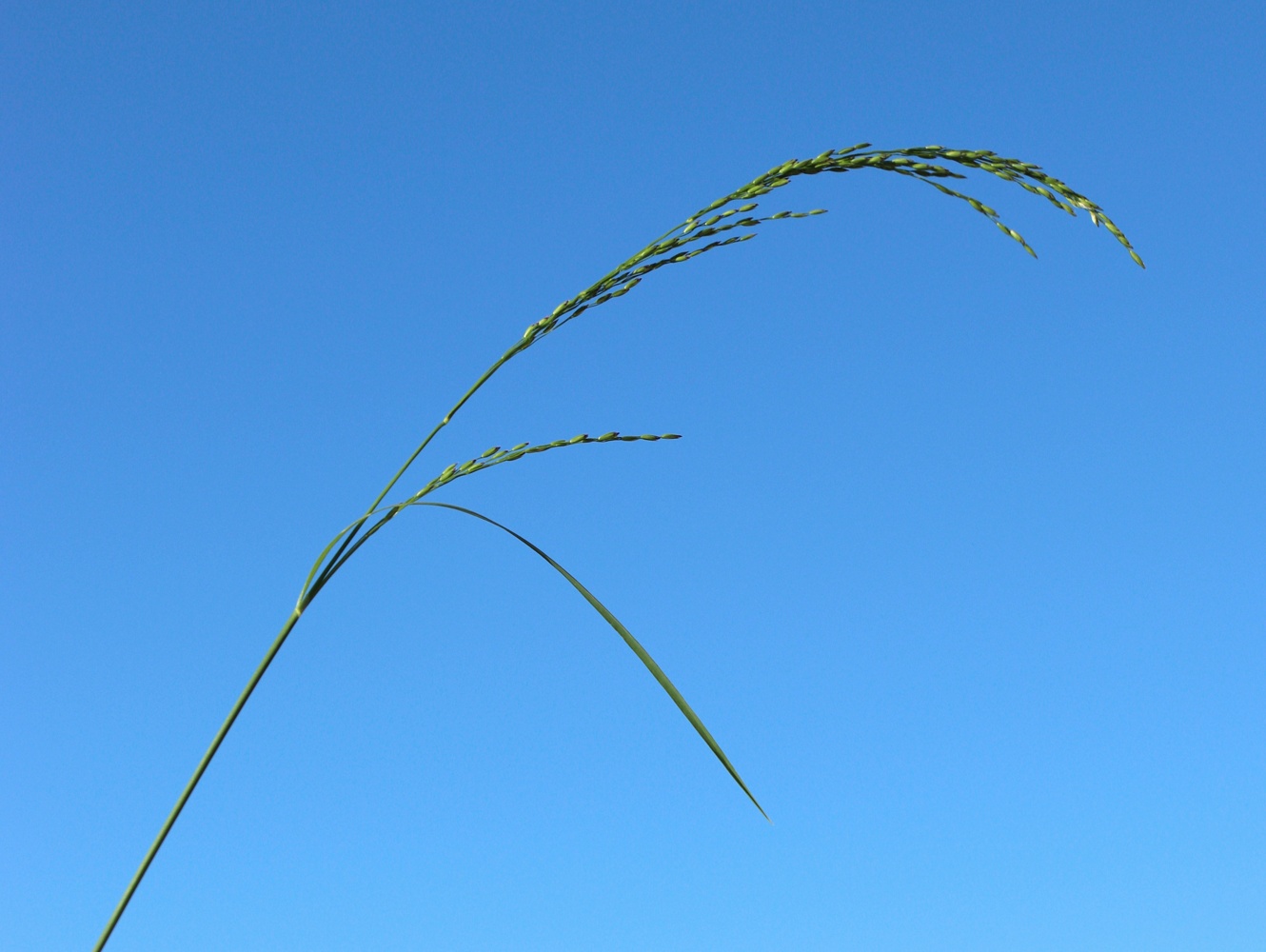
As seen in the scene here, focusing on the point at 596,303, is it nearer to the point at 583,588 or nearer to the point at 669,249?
the point at 669,249

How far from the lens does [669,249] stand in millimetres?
1800

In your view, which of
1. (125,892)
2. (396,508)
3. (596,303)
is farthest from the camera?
(596,303)

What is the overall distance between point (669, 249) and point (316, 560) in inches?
29.4

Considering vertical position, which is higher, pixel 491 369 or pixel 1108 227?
pixel 1108 227

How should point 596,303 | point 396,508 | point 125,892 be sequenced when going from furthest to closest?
point 596,303
point 396,508
point 125,892

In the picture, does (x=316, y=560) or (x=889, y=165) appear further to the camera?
(x=889, y=165)

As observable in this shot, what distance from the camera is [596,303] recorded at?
1.79 m

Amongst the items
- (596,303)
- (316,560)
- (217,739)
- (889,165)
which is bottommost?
(217,739)

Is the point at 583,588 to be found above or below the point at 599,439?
below

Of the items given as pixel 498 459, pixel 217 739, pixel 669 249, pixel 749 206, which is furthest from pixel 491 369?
pixel 217 739

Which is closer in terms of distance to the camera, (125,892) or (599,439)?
(125,892)

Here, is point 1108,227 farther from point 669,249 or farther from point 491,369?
point 491,369

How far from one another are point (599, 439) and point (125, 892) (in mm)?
944

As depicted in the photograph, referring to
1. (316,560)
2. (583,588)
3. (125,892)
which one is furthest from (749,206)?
(125,892)
